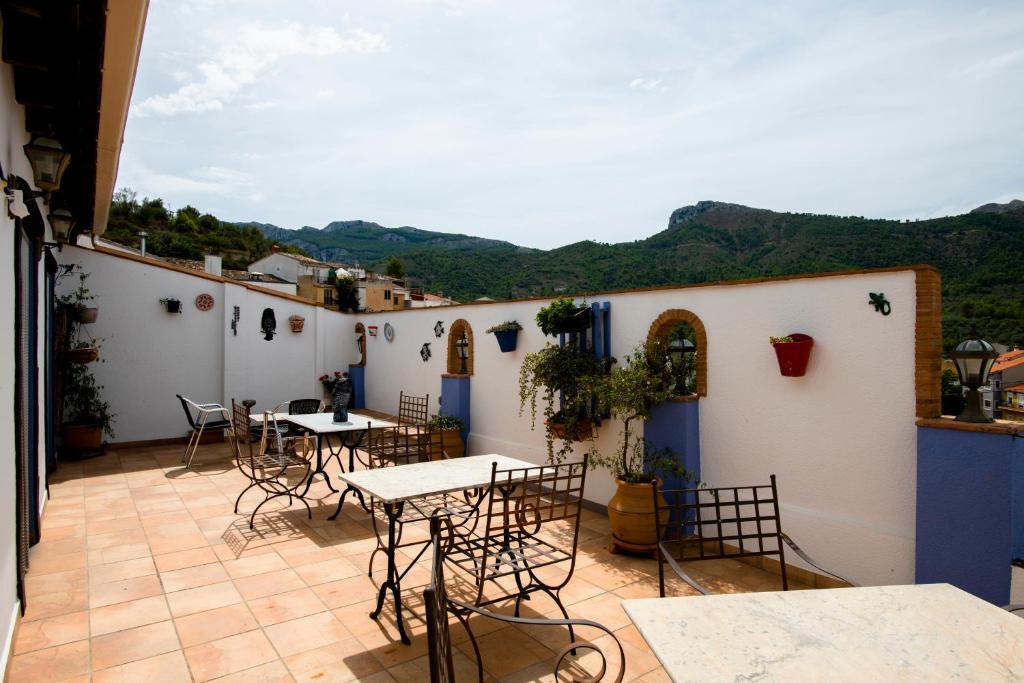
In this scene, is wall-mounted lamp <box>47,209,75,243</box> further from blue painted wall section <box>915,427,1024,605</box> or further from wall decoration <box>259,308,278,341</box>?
blue painted wall section <box>915,427,1024,605</box>

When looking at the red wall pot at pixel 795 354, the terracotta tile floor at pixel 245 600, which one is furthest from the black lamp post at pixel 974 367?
the terracotta tile floor at pixel 245 600

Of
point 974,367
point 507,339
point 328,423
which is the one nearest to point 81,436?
point 328,423

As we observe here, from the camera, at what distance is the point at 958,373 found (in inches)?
133

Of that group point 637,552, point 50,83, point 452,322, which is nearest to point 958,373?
point 637,552

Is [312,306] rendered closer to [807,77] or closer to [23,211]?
[23,211]

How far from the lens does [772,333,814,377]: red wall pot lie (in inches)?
158

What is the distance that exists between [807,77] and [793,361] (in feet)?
8.96

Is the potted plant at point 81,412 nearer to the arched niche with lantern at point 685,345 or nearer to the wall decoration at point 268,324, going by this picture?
the wall decoration at point 268,324

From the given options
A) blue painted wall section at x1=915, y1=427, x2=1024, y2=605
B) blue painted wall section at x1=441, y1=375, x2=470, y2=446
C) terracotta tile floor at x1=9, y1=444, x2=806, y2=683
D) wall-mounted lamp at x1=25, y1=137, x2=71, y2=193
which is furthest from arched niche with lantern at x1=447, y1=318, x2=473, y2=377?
blue painted wall section at x1=915, y1=427, x2=1024, y2=605

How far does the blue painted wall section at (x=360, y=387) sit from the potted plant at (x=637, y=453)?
7.33m

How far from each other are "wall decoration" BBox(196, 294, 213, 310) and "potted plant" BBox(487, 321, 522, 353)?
18.3 feet

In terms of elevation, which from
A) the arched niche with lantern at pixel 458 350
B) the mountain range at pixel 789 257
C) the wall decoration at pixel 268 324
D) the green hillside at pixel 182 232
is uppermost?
the green hillside at pixel 182 232

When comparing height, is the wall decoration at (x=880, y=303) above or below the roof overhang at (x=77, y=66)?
below

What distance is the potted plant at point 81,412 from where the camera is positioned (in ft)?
25.5
